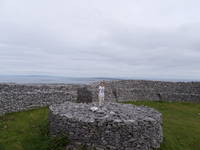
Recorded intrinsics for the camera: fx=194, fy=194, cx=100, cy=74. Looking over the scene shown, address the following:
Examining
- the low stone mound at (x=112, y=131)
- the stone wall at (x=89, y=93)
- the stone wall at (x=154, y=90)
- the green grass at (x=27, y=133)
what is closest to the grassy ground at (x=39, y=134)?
the green grass at (x=27, y=133)

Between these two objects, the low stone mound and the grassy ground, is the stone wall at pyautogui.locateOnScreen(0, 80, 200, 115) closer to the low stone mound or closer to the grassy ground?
the grassy ground

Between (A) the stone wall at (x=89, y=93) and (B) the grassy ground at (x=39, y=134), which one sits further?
(A) the stone wall at (x=89, y=93)

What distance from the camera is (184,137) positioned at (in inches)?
459

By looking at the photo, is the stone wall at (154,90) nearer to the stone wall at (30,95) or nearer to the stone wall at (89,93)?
the stone wall at (89,93)

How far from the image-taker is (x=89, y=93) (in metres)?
19.2

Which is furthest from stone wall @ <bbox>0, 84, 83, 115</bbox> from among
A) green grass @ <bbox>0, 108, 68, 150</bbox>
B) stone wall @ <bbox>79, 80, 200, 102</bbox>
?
stone wall @ <bbox>79, 80, 200, 102</bbox>

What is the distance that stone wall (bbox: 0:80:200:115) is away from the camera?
15.3 m

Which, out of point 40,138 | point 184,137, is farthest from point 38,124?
point 184,137

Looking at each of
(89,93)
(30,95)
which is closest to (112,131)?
(30,95)

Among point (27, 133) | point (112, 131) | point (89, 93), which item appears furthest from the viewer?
point (89, 93)

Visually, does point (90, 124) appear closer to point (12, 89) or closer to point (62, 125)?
point (62, 125)

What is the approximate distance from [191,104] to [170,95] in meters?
2.60

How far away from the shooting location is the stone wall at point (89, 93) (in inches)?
604

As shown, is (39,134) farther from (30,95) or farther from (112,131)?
(30,95)
